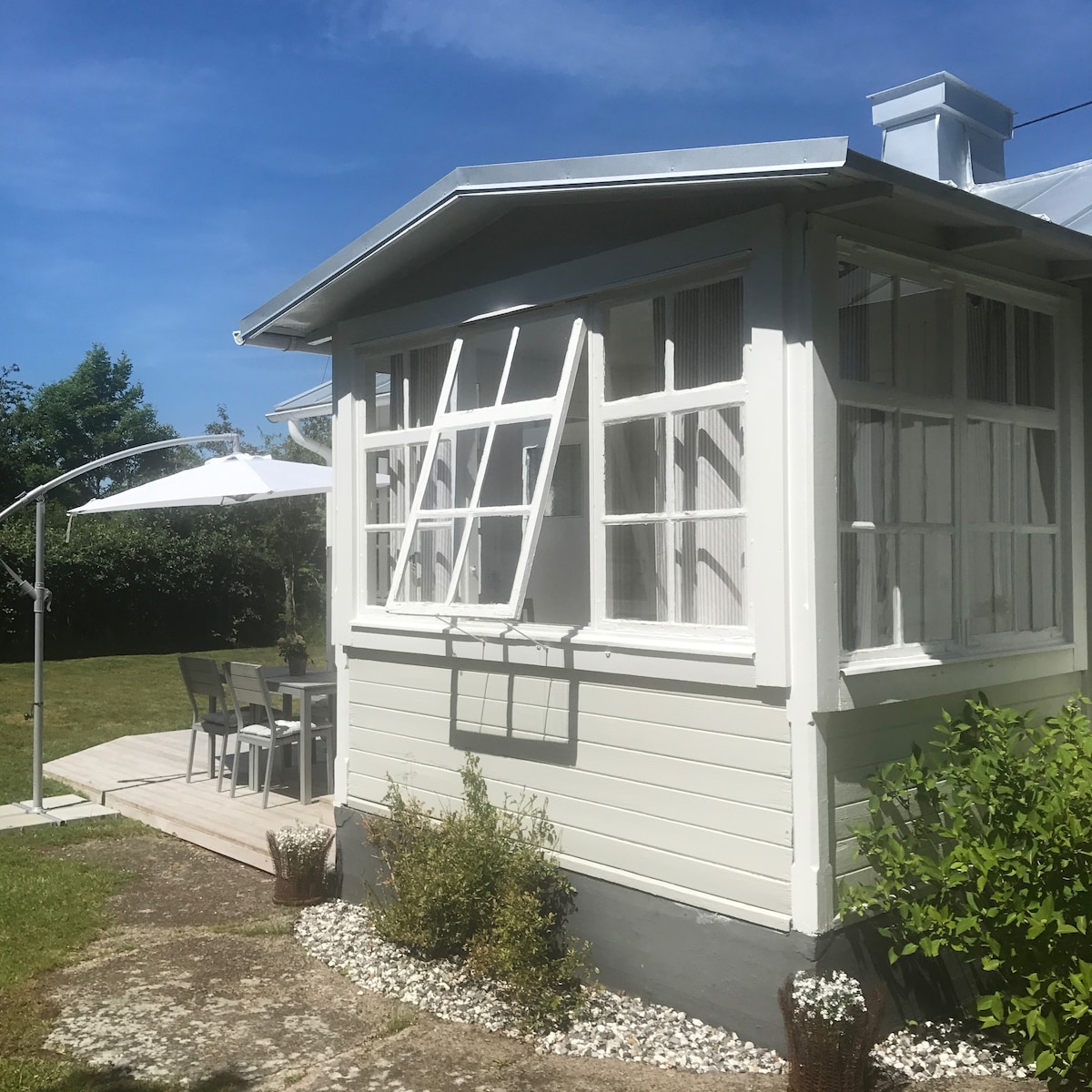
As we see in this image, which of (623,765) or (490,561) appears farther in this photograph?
(490,561)

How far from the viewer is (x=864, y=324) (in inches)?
164

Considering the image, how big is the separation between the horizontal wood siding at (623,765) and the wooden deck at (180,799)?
1.61 metres

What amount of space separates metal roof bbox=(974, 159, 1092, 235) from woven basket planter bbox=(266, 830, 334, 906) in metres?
4.81

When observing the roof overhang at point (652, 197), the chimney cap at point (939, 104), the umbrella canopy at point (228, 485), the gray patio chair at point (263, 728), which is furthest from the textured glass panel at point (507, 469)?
the chimney cap at point (939, 104)

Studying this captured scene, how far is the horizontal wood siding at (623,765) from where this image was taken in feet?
13.0

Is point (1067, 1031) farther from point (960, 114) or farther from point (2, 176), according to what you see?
point (2, 176)

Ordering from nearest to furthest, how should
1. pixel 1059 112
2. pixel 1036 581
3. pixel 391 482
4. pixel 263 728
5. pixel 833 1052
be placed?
pixel 833 1052
pixel 1036 581
pixel 391 482
pixel 263 728
pixel 1059 112

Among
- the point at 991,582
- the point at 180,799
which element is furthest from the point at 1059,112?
the point at 180,799

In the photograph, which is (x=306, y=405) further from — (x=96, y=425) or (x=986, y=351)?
(x=96, y=425)

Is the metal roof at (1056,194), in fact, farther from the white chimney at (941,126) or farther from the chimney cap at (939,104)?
the chimney cap at (939,104)

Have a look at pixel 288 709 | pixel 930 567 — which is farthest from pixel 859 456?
pixel 288 709

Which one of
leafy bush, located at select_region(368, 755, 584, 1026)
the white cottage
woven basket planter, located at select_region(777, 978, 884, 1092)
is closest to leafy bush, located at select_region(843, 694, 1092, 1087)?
the white cottage

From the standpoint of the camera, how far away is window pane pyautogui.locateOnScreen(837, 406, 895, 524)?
4.04 meters

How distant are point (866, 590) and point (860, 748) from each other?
0.59m
